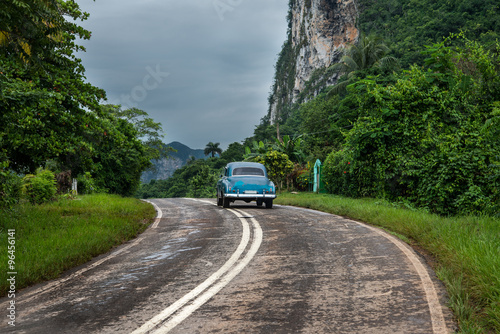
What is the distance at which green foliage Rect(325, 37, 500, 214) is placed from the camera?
1225 centimetres

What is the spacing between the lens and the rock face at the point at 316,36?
349 feet

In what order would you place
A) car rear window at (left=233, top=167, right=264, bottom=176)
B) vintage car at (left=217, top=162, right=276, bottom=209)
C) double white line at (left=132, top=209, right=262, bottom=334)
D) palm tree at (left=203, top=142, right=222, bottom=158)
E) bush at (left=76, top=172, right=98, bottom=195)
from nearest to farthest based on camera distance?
double white line at (left=132, top=209, right=262, bottom=334), vintage car at (left=217, top=162, right=276, bottom=209), car rear window at (left=233, top=167, right=264, bottom=176), bush at (left=76, top=172, right=98, bottom=195), palm tree at (left=203, top=142, right=222, bottom=158)

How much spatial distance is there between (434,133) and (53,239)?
12629 millimetres

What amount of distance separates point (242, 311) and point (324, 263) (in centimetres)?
230

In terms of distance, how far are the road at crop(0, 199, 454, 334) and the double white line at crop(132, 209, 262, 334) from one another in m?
0.01

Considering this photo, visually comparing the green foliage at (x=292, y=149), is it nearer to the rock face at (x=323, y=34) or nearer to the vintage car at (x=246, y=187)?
the vintage car at (x=246, y=187)

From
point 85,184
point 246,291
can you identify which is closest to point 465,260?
point 246,291

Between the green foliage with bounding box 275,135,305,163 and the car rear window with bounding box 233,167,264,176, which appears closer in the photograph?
the car rear window with bounding box 233,167,264,176

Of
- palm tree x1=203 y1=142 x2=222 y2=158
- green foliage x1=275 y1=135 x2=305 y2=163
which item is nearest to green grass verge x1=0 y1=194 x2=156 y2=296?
green foliage x1=275 y1=135 x2=305 y2=163

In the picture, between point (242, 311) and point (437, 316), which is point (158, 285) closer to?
point (242, 311)

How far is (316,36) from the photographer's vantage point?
114 m

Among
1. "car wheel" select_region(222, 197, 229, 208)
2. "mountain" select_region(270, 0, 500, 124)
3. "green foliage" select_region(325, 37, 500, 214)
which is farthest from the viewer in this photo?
"mountain" select_region(270, 0, 500, 124)

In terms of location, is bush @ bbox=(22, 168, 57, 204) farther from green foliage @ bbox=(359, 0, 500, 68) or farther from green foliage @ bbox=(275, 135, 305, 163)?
green foliage @ bbox=(359, 0, 500, 68)

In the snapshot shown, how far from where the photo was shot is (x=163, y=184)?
284 ft
